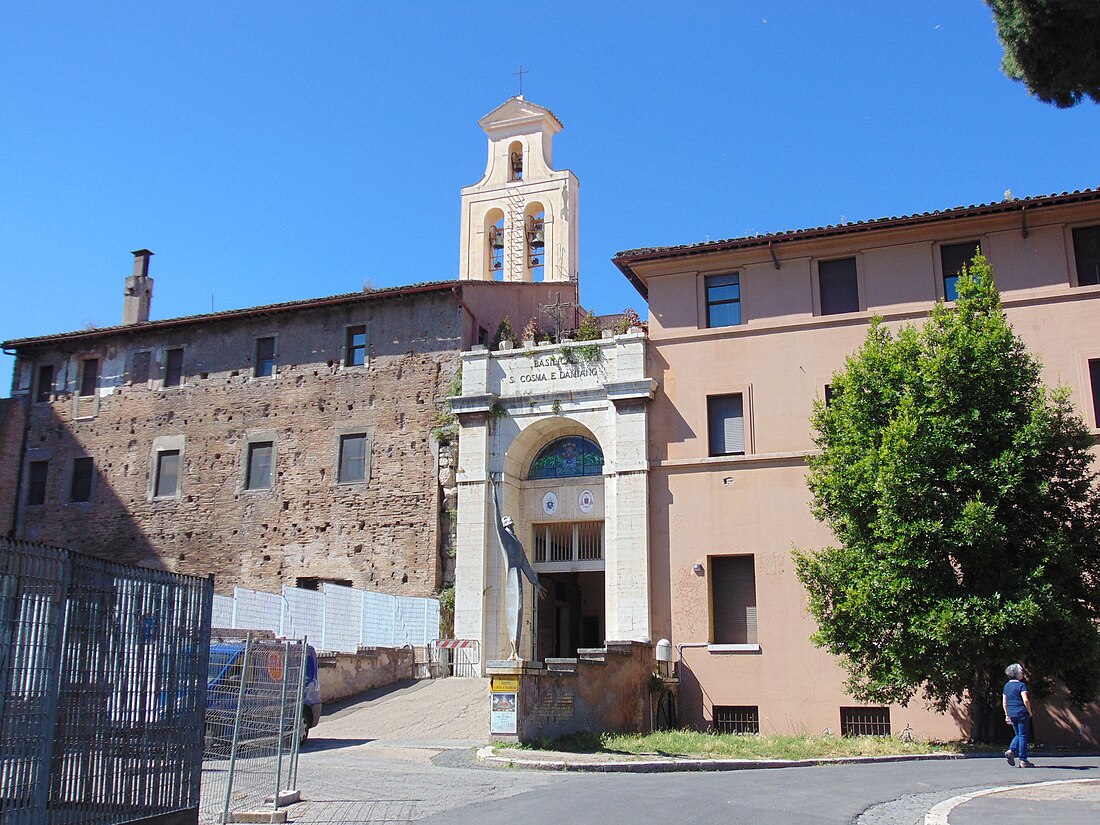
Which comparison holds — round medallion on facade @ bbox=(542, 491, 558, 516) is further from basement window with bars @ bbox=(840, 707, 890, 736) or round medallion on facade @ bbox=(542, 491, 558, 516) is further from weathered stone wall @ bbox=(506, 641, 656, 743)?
basement window with bars @ bbox=(840, 707, 890, 736)

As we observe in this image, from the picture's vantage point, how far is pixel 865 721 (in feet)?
70.4

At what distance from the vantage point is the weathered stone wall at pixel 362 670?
22.7 meters

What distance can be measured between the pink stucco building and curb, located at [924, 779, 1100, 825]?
27.3ft

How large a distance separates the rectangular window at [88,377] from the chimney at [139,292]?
261 cm

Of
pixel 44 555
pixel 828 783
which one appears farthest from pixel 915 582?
pixel 44 555

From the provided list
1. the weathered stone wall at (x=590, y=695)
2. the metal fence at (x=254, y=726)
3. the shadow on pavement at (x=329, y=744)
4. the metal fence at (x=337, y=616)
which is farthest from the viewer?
the metal fence at (x=337, y=616)

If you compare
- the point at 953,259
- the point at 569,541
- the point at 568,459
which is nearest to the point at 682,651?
the point at 569,541

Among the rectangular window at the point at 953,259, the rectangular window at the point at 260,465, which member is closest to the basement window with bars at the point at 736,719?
the rectangular window at the point at 953,259

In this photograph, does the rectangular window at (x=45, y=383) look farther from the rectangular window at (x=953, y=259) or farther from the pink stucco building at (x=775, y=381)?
the rectangular window at (x=953, y=259)

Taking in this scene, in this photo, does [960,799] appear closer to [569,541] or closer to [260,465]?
[569,541]

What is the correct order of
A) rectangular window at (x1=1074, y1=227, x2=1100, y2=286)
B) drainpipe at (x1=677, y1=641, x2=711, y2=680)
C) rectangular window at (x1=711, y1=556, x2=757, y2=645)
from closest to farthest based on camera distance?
rectangular window at (x1=1074, y1=227, x2=1100, y2=286) < drainpipe at (x1=677, y1=641, x2=711, y2=680) < rectangular window at (x1=711, y1=556, x2=757, y2=645)

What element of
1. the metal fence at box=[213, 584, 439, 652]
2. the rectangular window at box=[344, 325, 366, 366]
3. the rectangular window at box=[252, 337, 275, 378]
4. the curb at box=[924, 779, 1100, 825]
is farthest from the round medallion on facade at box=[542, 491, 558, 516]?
the curb at box=[924, 779, 1100, 825]

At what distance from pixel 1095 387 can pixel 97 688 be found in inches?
803

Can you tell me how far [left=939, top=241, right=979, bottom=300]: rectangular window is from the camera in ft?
76.0
